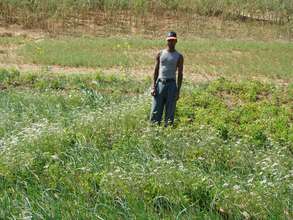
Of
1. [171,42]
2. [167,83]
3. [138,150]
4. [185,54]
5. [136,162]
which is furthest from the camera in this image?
[185,54]

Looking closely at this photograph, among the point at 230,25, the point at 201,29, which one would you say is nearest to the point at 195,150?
the point at 201,29

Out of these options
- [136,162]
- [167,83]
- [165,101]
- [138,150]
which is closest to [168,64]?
[167,83]

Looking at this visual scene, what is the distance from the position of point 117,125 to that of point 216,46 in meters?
10.7

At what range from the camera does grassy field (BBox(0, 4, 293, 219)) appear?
4215mm

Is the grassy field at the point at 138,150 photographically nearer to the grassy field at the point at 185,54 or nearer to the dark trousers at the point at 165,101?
the dark trousers at the point at 165,101

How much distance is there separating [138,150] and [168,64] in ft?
6.33

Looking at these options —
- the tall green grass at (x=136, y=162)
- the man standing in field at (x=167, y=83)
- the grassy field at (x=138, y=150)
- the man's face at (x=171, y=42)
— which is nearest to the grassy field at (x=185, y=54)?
the grassy field at (x=138, y=150)

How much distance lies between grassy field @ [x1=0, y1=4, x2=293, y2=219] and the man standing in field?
28 cm

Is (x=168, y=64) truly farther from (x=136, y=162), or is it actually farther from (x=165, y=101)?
(x=136, y=162)

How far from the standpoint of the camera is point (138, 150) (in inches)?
215

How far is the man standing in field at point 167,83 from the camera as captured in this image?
696 cm

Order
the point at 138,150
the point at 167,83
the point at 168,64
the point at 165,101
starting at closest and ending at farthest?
the point at 138,150, the point at 168,64, the point at 167,83, the point at 165,101

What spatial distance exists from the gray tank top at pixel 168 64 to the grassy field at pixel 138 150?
2.50ft

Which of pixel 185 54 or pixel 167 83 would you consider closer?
pixel 167 83
